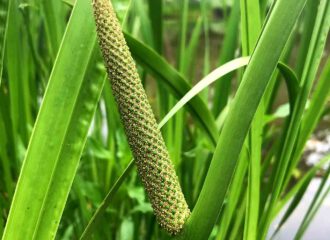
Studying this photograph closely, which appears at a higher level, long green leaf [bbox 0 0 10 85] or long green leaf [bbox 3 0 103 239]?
long green leaf [bbox 0 0 10 85]

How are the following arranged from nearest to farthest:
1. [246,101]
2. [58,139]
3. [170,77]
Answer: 1. [246,101]
2. [58,139]
3. [170,77]

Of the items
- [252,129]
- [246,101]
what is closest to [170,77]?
[252,129]

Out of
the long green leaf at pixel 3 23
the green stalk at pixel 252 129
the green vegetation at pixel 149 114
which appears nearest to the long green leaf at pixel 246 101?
the green vegetation at pixel 149 114

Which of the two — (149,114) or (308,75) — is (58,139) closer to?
(149,114)

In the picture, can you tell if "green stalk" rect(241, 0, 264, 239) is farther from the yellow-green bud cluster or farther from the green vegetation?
the yellow-green bud cluster

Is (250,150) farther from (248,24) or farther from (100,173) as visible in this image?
(100,173)

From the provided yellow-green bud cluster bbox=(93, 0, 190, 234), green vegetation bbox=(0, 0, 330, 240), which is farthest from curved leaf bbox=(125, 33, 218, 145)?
yellow-green bud cluster bbox=(93, 0, 190, 234)

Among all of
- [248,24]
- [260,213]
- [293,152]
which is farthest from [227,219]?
[248,24]

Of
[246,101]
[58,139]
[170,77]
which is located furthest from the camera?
[170,77]

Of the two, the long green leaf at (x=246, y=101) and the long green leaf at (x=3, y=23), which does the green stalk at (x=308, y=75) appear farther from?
the long green leaf at (x=3, y=23)
